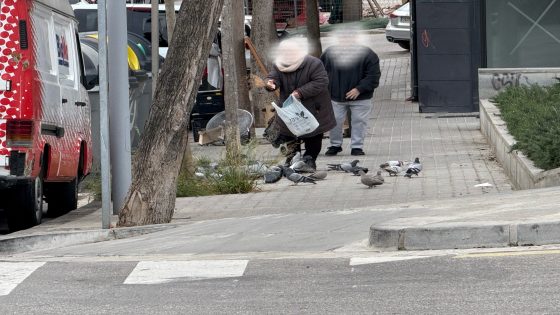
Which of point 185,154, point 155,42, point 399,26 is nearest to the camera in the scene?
point 185,154

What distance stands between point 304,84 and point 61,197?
3.87 meters

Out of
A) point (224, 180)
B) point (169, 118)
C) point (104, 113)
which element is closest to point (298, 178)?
point (224, 180)

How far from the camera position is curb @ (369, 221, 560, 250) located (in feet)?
30.2

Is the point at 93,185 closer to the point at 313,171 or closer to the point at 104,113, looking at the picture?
the point at 313,171

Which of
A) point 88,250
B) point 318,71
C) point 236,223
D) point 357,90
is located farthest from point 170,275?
point 357,90

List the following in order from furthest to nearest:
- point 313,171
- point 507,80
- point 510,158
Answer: point 507,80, point 313,171, point 510,158

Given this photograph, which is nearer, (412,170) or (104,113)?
(104,113)

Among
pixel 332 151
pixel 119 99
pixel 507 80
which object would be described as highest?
pixel 119 99

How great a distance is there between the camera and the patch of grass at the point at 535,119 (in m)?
12.2

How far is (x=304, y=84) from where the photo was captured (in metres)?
16.7

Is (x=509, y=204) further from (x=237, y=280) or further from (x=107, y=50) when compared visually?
(x=107, y=50)

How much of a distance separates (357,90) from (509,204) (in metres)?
7.87

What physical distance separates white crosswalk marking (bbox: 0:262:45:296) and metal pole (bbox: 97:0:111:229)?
5.36ft

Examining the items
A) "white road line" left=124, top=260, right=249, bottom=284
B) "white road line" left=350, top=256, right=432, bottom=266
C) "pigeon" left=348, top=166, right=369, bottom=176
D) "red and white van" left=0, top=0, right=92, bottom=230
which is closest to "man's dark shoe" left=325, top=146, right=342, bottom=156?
"pigeon" left=348, top=166, right=369, bottom=176
